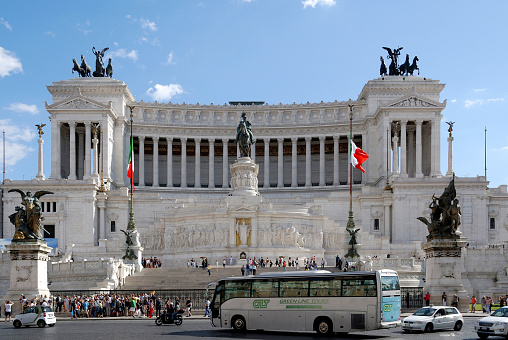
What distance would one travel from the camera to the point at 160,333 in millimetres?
35344

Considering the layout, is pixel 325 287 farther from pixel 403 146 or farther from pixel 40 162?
pixel 403 146

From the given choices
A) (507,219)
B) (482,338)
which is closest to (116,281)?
(482,338)

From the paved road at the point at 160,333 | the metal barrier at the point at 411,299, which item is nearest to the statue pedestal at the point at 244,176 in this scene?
the metal barrier at the point at 411,299

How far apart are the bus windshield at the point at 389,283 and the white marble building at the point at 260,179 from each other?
30611mm

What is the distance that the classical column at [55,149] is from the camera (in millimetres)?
99625

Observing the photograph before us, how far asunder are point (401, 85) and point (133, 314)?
67.3 meters

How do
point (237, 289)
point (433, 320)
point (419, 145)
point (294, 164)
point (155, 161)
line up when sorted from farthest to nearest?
point (294, 164)
point (155, 161)
point (419, 145)
point (237, 289)
point (433, 320)

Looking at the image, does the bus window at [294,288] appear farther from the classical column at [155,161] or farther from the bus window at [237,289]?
the classical column at [155,161]

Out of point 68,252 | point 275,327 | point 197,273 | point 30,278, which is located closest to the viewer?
point 275,327

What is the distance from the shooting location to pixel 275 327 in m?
35.8

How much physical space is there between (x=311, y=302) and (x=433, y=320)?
598 centimetres

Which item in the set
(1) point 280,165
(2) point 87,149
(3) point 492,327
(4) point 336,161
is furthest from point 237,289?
(1) point 280,165

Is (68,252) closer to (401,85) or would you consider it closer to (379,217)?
(379,217)

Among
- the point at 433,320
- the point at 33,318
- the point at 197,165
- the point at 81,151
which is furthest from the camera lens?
the point at 197,165
